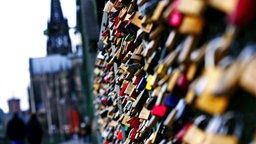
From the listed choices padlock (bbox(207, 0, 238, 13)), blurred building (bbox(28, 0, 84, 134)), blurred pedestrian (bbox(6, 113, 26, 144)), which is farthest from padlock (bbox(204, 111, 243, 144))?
blurred building (bbox(28, 0, 84, 134))

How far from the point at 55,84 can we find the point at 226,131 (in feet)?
255

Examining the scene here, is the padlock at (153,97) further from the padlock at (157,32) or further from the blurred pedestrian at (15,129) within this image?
the blurred pedestrian at (15,129)

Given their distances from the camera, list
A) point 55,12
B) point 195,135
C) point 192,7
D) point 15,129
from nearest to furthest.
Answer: point 192,7, point 195,135, point 15,129, point 55,12

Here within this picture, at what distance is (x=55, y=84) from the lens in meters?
78.5

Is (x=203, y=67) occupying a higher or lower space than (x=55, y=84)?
higher

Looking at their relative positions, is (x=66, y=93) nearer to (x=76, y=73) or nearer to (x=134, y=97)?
(x=76, y=73)

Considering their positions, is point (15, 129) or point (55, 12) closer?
point (15, 129)

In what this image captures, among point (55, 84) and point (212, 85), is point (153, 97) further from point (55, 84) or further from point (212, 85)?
point (55, 84)

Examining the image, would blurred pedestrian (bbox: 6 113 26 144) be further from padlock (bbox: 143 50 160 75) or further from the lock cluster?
padlock (bbox: 143 50 160 75)

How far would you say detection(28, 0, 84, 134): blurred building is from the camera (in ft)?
241

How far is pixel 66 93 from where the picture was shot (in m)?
76.4

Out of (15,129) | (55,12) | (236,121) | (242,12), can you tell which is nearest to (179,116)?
(236,121)

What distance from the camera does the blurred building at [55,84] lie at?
241 ft

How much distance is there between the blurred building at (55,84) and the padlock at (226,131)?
70.0 meters
